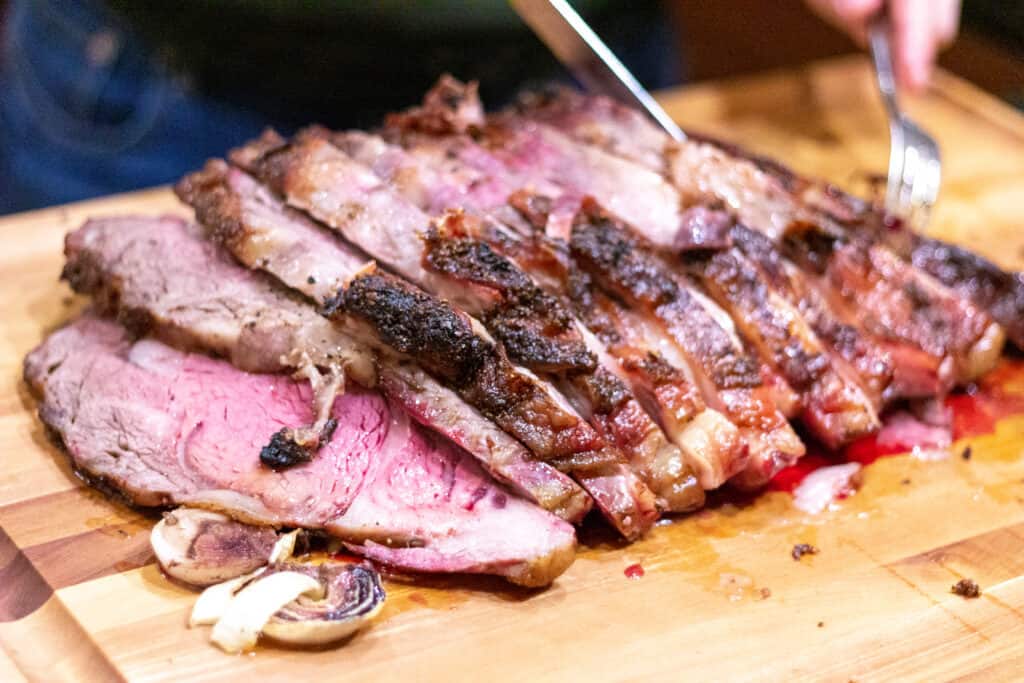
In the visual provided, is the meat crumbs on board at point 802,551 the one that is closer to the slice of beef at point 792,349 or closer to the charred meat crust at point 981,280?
the slice of beef at point 792,349

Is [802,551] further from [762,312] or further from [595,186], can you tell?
[595,186]

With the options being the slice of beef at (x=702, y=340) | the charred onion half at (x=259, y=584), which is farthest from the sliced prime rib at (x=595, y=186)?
the charred onion half at (x=259, y=584)

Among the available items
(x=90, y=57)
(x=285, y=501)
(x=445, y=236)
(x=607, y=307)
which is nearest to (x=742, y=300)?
(x=607, y=307)

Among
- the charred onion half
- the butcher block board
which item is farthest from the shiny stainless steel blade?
the charred onion half

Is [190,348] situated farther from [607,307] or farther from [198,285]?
[607,307]

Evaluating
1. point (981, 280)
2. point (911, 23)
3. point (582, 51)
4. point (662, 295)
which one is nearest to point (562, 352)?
point (662, 295)

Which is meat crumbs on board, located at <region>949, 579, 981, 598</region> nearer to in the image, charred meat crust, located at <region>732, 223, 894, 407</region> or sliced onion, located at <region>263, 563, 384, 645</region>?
charred meat crust, located at <region>732, 223, 894, 407</region>
